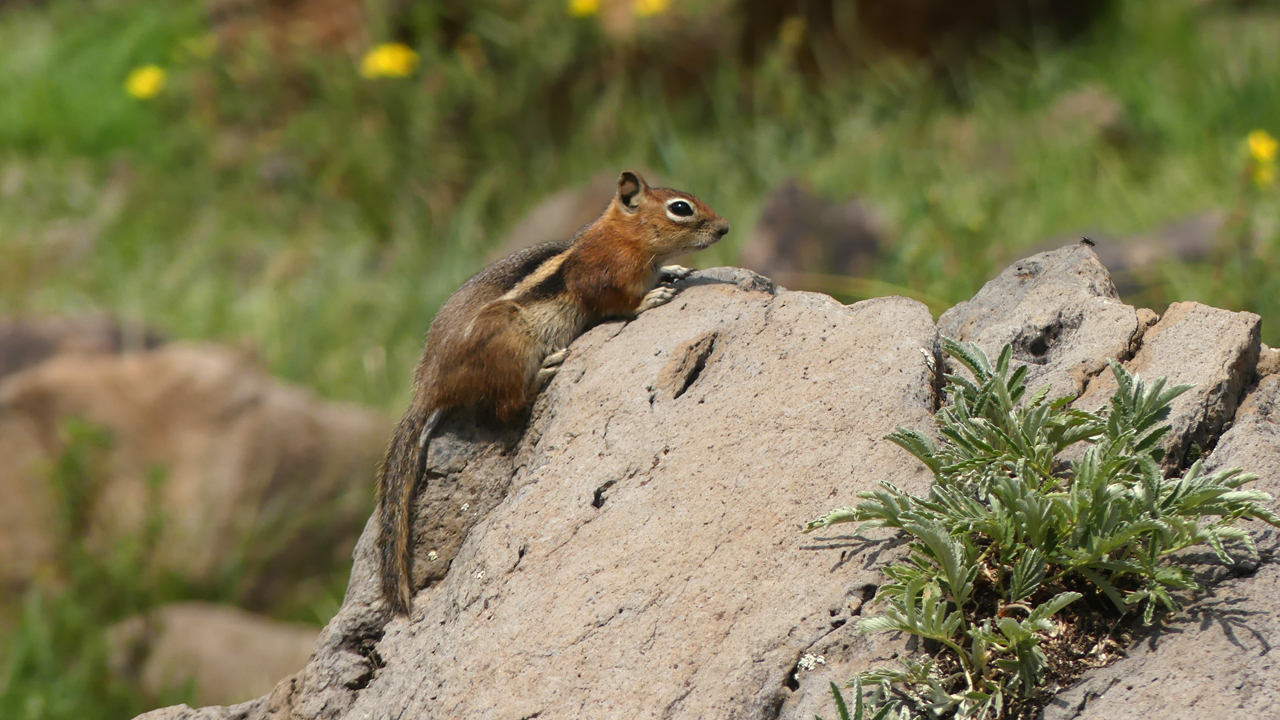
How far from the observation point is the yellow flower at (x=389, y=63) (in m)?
9.82

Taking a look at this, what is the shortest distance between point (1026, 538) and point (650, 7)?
807cm

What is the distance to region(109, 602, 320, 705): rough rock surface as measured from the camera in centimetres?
616

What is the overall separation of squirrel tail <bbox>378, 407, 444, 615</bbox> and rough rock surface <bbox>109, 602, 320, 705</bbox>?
3.03m

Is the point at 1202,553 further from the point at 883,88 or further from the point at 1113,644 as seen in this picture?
the point at 883,88

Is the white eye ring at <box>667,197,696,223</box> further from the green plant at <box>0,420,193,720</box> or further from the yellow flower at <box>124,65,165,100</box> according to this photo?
the yellow flower at <box>124,65,165,100</box>

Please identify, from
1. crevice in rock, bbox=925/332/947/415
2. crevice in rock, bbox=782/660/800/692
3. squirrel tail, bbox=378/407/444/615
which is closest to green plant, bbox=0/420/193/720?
squirrel tail, bbox=378/407/444/615

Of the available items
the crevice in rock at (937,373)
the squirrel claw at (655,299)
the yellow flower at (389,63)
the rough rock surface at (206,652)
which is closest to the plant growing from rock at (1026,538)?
the crevice in rock at (937,373)

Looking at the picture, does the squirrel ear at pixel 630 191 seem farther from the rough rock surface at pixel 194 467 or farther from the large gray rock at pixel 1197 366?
the rough rock surface at pixel 194 467

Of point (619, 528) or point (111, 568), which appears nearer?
point (619, 528)

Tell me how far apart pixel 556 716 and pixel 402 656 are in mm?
656

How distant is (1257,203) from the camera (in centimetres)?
727

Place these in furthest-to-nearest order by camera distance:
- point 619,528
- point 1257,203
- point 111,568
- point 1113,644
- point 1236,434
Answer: point 1257,203, point 111,568, point 619,528, point 1236,434, point 1113,644

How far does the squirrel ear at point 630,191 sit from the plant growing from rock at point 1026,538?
2070 mm

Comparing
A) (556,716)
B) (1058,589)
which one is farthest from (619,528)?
(1058,589)
